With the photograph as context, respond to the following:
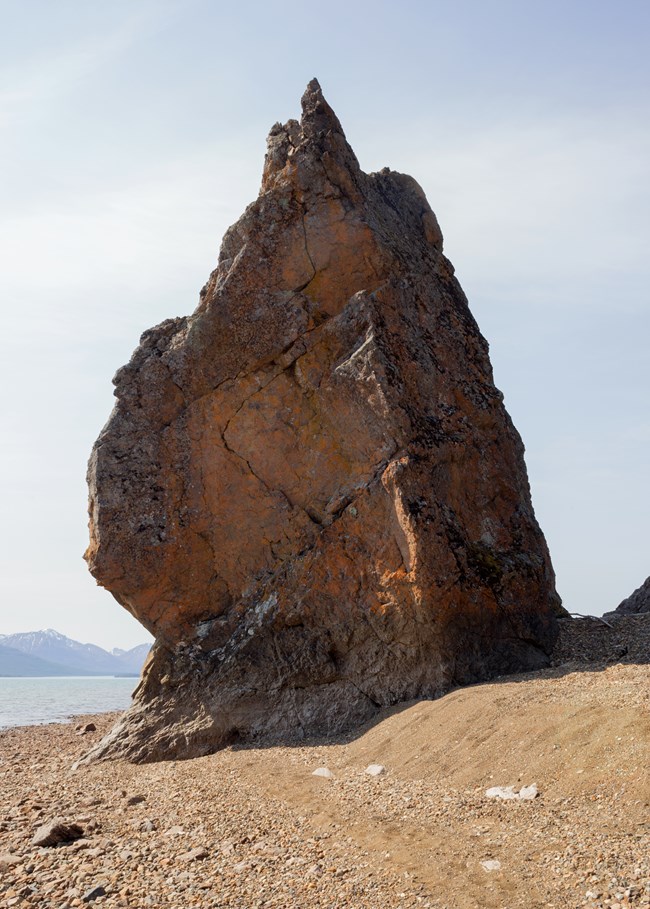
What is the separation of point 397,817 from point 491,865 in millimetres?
1644

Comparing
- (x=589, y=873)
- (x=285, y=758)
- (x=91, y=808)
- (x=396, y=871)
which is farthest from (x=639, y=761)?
(x=91, y=808)

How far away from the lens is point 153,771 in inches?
461

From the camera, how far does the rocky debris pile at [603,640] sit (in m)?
12.7

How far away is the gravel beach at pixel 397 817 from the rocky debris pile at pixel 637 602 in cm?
894

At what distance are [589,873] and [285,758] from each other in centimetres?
618

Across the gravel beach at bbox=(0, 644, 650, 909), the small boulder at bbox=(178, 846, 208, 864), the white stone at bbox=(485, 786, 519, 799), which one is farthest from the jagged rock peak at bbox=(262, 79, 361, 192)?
the small boulder at bbox=(178, 846, 208, 864)

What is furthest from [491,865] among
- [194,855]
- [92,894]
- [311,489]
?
[311,489]

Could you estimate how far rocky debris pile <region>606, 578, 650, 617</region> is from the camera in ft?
64.6

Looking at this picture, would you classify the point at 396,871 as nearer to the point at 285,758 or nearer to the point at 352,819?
the point at 352,819

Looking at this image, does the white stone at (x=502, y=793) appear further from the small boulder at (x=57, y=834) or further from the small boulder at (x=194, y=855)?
the small boulder at (x=57, y=834)

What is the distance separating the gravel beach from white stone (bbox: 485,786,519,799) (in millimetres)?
60

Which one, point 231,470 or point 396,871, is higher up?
point 231,470

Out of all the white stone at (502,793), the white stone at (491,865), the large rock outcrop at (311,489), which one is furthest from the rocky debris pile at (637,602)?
the white stone at (491,865)

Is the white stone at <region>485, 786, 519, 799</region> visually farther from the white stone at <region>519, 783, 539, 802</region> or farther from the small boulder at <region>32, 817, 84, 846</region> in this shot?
the small boulder at <region>32, 817, 84, 846</region>
